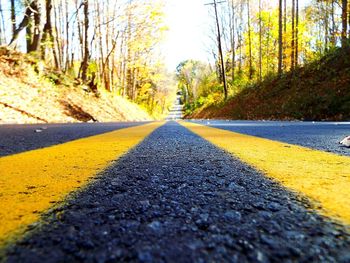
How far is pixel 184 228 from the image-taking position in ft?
2.18

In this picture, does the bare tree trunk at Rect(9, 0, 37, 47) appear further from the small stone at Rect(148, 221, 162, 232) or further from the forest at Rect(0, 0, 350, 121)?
the small stone at Rect(148, 221, 162, 232)

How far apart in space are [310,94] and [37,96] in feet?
35.0

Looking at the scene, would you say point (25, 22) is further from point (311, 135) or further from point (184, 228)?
point (184, 228)

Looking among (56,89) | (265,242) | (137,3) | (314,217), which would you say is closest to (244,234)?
(265,242)

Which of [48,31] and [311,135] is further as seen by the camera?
[48,31]

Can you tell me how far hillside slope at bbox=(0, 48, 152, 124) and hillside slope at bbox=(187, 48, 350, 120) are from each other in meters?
8.05

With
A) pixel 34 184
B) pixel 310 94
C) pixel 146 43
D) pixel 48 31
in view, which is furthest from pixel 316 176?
pixel 146 43

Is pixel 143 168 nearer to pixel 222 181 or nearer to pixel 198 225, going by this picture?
pixel 222 181

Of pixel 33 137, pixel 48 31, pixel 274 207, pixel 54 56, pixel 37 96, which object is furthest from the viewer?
pixel 54 56

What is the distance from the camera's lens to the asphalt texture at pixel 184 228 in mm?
534

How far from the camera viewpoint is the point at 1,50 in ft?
42.7

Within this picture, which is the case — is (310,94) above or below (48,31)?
below

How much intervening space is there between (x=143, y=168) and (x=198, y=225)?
0.89 m

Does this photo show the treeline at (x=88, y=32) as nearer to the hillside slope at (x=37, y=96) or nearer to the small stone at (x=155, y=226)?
the hillside slope at (x=37, y=96)
